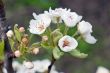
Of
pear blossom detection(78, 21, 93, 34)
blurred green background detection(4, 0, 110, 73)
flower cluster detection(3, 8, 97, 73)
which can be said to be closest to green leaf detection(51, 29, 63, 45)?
flower cluster detection(3, 8, 97, 73)

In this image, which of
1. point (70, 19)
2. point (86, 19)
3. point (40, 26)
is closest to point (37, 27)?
point (40, 26)

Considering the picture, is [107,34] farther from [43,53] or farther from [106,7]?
A: [43,53]

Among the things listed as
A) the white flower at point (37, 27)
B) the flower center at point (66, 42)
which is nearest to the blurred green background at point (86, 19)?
the white flower at point (37, 27)

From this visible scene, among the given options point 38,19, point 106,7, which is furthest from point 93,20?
point 38,19

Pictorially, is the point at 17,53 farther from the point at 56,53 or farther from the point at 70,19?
the point at 70,19

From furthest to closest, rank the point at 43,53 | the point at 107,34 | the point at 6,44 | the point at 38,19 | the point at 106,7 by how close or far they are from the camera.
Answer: the point at 106,7 → the point at 107,34 → the point at 43,53 → the point at 38,19 → the point at 6,44

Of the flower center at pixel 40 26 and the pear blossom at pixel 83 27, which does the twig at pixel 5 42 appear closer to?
the flower center at pixel 40 26

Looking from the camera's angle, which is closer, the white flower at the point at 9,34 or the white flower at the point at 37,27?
the white flower at the point at 9,34
